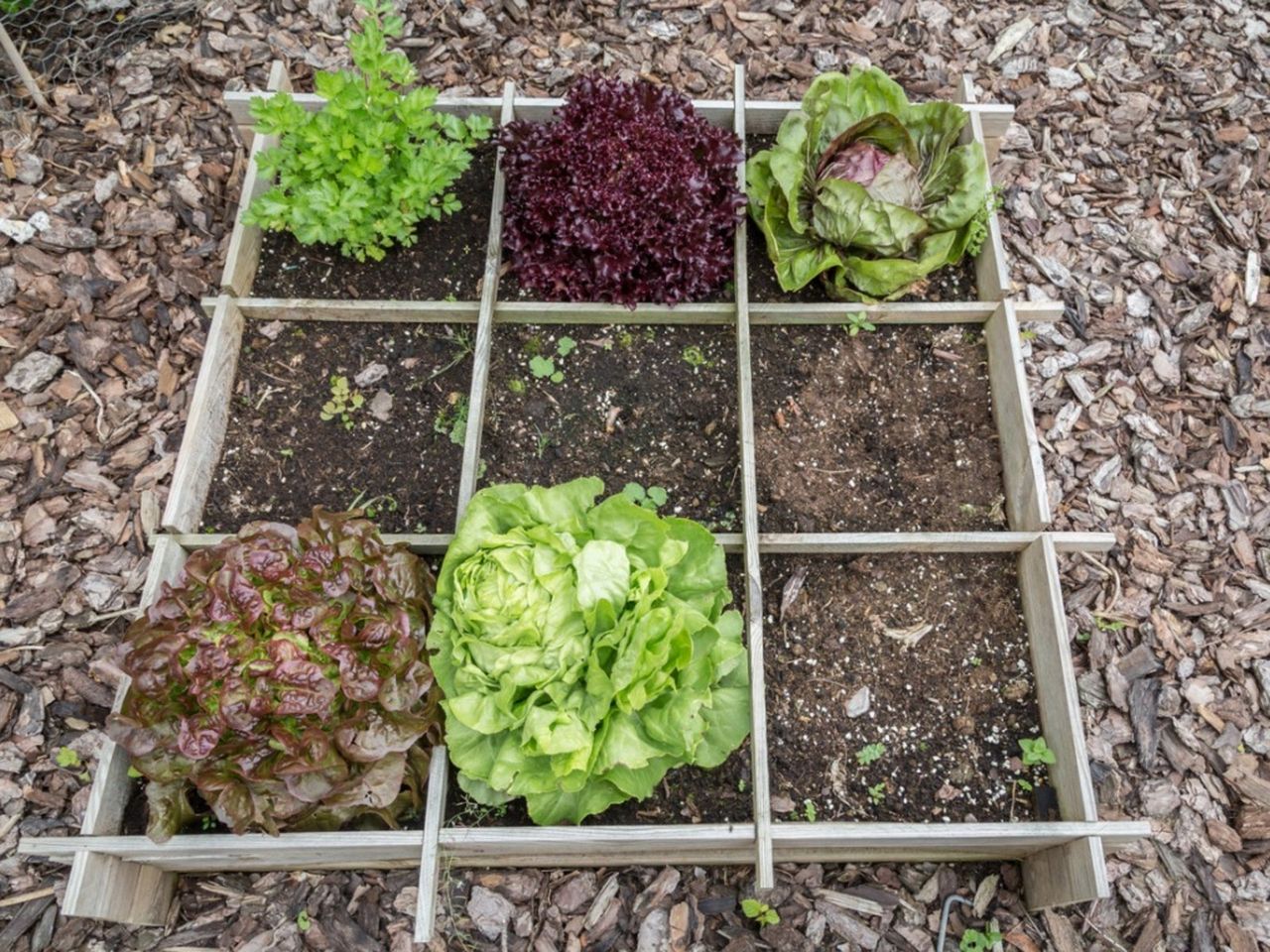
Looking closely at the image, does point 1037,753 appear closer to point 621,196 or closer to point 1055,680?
point 1055,680

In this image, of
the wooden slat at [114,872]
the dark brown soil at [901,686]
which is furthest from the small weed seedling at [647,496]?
the wooden slat at [114,872]

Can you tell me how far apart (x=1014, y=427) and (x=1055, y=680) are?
75 centimetres

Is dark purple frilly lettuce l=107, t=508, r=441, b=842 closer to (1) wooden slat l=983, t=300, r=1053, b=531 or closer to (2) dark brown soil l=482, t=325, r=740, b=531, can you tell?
(2) dark brown soil l=482, t=325, r=740, b=531

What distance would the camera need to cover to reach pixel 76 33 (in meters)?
3.76

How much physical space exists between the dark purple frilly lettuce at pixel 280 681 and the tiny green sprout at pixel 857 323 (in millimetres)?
1613

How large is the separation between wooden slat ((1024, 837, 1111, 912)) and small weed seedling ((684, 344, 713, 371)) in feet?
5.43

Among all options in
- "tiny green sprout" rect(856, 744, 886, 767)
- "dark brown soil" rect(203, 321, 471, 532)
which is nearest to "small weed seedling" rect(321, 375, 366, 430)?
"dark brown soil" rect(203, 321, 471, 532)

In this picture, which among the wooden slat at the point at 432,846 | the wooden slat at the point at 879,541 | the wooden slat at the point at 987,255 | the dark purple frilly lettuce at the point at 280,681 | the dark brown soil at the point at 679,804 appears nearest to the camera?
the dark purple frilly lettuce at the point at 280,681

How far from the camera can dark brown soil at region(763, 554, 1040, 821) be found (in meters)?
2.63

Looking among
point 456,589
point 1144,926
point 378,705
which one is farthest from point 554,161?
point 1144,926

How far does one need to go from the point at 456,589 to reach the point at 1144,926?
6.89ft

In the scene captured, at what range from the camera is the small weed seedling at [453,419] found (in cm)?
297

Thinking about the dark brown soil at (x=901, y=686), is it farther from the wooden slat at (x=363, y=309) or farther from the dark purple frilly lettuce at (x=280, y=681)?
the wooden slat at (x=363, y=309)

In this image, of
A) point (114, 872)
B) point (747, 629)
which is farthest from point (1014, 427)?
point (114, 872)
